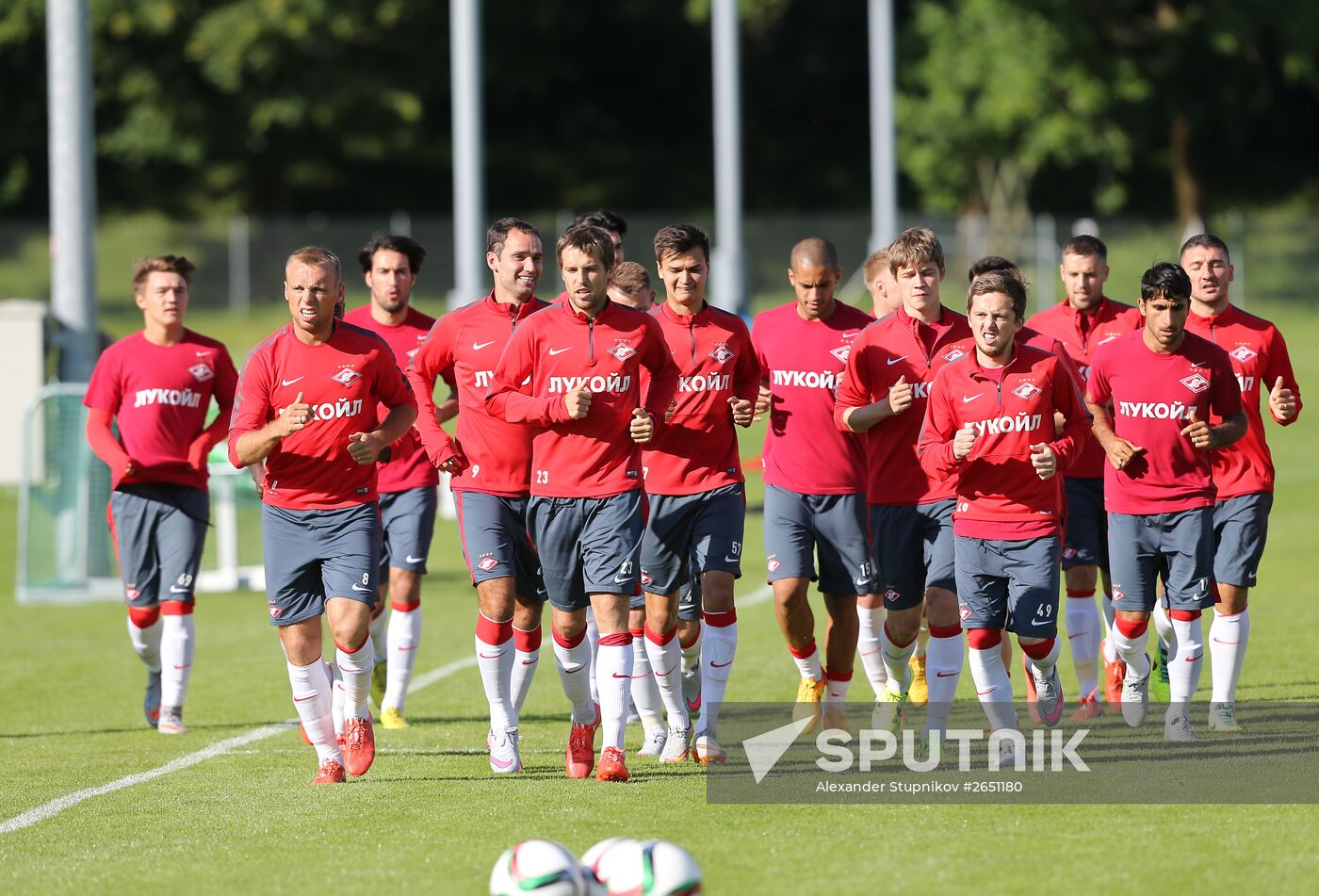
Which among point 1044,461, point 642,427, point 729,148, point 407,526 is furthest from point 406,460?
point 729,148

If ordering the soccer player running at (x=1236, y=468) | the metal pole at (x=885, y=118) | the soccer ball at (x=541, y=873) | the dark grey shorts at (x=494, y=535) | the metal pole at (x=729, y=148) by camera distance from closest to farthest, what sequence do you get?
the soccer ball at (x=541, y=873), the dark grey shorts at (x=494, y=535), the soccer player running at (x=1236, y=468), the metal pole at (x=729, y=148), the metal pole at (x=885, y=118)

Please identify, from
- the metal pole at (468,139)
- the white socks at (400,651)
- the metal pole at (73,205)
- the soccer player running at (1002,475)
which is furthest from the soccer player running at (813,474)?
the metal pole at (468,139)

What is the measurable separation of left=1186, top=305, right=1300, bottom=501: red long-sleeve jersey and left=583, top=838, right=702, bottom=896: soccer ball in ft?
13.2

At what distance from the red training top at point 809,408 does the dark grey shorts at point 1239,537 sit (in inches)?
64.6

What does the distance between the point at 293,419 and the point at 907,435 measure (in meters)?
2.84

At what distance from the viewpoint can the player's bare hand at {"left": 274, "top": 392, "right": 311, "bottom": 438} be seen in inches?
287

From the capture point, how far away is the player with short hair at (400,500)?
31.4 ft

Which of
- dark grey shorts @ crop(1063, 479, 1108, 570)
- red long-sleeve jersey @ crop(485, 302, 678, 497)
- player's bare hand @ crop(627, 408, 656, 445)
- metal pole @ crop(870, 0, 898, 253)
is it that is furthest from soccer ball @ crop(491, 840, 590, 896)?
metal pole @ crop(870, 0, 898, 253)

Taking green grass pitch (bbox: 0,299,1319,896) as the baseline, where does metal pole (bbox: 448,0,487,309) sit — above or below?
above

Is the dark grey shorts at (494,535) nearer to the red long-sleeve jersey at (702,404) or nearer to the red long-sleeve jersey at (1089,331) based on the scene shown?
the red long-sleeve jersey at (702,404)

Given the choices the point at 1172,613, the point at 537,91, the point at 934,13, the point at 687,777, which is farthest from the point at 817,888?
the point at 537,91

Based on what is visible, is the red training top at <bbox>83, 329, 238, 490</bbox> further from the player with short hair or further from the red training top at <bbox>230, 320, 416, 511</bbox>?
the red training top at <bbox>230, 320, 416, 511</bbox>

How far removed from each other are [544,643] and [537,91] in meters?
33.8

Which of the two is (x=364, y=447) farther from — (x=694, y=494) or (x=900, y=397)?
(x=900, y=397)
